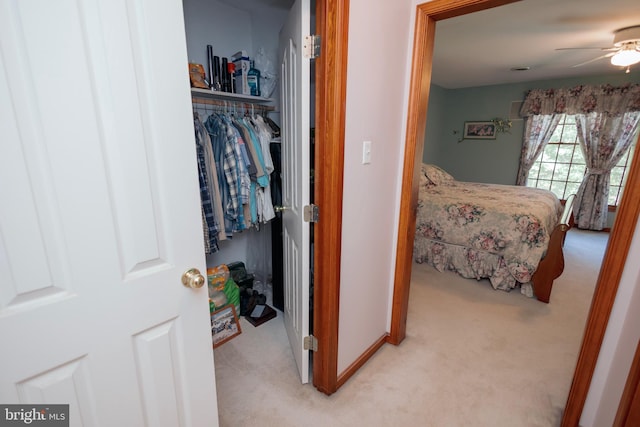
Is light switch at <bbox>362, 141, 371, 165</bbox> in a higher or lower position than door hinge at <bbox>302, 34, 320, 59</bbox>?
lower

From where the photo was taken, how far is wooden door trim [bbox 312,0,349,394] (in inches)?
47.7

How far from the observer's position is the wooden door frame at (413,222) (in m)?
1.12

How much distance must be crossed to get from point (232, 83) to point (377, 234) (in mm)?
1469

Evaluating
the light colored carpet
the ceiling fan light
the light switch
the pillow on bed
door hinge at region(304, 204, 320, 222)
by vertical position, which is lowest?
the light colored carpet

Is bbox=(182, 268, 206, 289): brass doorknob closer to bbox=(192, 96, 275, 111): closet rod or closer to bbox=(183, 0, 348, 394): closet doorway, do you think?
bbox=(183, 0, 348, 394): closet doorway

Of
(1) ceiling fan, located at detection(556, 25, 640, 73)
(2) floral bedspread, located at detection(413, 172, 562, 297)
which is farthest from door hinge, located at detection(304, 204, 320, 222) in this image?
(1) ceiling fan, located at detection(556, 25, 640, 73)

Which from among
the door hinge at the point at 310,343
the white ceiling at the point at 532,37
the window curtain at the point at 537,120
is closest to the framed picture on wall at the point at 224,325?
the door hinge at the point at 310,343

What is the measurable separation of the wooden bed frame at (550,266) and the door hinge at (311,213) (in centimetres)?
218

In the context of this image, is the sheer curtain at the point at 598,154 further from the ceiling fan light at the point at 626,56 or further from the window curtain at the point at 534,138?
the ceiling fan light at the point at 626,56

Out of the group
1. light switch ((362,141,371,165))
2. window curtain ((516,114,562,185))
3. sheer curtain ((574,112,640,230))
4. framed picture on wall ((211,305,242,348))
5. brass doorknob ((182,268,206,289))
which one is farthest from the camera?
window curtain ((516,114,562,185))

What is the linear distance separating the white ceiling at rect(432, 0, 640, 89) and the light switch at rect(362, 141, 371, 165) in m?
1.84

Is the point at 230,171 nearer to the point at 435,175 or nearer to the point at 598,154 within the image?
the point at 435,175

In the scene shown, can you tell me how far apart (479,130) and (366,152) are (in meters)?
4.92

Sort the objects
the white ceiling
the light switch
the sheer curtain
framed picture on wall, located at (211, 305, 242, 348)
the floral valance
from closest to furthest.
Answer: the light switch, framed picture on wall, located at (211, 305, 242, 348), the white ceiling, the floral valance, the sheer curtain
